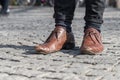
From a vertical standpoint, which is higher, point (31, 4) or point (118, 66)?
point (118, 66)

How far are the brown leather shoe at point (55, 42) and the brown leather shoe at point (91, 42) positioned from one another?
21cm

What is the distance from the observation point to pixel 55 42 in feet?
11.5

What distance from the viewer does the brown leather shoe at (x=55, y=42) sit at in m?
3.41

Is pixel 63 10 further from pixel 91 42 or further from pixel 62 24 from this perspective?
pixel 91 42

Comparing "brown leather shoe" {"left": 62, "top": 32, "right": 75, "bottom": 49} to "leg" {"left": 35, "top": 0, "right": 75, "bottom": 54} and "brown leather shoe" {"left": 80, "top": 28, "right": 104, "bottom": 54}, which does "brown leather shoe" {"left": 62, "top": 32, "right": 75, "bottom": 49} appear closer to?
"leg" {"left": 35, "top": 0, "right": 75, "bottom": 54}

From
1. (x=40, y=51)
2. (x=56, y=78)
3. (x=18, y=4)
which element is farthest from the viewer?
(x=18, y=4)

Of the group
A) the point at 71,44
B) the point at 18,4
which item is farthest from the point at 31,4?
the point at 71,44

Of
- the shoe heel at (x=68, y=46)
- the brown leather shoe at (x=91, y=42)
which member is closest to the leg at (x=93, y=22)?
the brown leather shoe at (x=91, y=42)

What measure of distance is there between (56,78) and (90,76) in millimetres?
227

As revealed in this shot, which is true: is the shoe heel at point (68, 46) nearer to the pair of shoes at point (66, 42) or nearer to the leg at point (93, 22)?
the pair of shoes at point (66, 42)

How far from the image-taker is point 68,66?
299cm

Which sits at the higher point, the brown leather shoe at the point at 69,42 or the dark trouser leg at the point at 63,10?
the dark trouser leg at the point at 63,10

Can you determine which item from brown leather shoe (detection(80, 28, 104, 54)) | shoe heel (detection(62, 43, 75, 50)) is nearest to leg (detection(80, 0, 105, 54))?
brown leather shoe (detection(80, 28, 104, 54))

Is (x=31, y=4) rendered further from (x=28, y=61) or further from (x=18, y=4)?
(x=28, y=61)
